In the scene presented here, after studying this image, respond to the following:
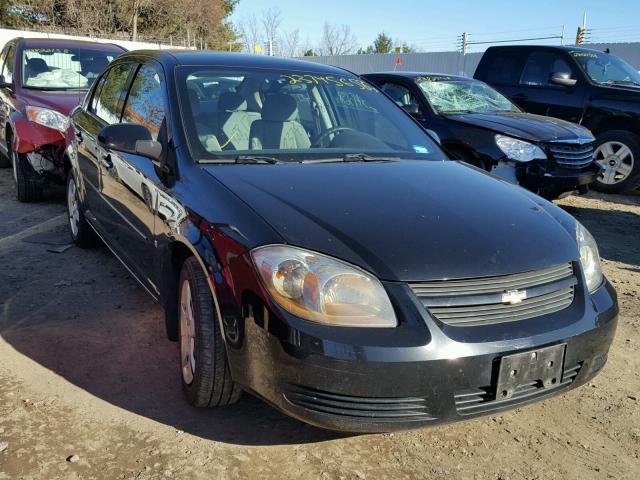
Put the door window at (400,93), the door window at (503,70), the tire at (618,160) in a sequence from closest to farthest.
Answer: the door window at (400,93) → the tire at (618,160) → the door window at (503,70)

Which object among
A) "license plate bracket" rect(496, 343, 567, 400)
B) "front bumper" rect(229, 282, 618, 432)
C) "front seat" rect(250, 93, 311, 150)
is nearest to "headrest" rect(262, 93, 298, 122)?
"front seat" rect(250, 93, 311, 150)

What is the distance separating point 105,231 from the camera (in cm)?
430

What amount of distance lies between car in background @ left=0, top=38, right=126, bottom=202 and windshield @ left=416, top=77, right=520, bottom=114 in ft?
13.0

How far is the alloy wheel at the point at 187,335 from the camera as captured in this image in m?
2.82

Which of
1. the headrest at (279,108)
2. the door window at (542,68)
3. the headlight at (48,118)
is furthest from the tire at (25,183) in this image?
the door window at (542,68)

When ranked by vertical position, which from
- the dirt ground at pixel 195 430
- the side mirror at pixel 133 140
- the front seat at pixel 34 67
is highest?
the front seat at pixel 34 67

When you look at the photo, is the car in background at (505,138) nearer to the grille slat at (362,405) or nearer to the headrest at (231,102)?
the headrest at (231,102)

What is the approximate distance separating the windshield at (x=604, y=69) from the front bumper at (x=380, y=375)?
729 cm

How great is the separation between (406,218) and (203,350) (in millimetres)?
1004

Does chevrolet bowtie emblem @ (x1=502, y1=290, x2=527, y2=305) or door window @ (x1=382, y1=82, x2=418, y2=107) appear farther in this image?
door window @ (x1=382, y1=82, x2=418, y2=107)

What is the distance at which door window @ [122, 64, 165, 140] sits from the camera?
3428 millimetres

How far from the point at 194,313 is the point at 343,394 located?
82 cm

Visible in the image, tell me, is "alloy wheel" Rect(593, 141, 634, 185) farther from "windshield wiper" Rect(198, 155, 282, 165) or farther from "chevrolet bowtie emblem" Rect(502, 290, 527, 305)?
"chevrolet bowtie emblem" Rect(502, 290, 527, 305)

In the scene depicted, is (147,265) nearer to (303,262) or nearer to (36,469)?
(36,469)
